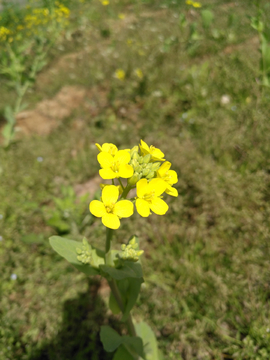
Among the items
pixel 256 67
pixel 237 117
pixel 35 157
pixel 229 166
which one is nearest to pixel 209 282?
pixel 229 166

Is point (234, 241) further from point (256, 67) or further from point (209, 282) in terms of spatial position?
point (256, 67)

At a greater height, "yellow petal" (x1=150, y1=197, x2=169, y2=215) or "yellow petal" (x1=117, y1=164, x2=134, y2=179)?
"yellow petal" (x1=117, y1=164, x2=134, y2=179)

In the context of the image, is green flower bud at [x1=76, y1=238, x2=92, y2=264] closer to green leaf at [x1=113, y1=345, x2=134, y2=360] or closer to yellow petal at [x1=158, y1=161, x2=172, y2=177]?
yellow petal at [x1=158, y1=161, x2=172, y2=177]

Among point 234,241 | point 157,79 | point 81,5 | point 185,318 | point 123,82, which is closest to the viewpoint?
point 185,318

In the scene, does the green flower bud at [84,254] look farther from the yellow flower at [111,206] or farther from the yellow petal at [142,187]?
the yellow petal at [142,187]

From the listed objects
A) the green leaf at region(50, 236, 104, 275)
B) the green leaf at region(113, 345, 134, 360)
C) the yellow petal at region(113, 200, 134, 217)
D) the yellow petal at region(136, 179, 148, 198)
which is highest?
the yellow petal at region(136, 179, 148, 198)

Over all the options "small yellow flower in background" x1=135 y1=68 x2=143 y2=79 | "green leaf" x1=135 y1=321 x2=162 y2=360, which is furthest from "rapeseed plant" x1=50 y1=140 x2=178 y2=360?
"small yellow flower in background" x1=135 y1=68 x2=143 y2=79

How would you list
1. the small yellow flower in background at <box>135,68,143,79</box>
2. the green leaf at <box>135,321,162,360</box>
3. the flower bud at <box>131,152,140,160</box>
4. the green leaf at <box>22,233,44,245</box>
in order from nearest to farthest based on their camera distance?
the flower bud at <box>131,152,140,160</box>, the green leaf at <box>135,321,162,360</box>, the green leaf at <box>22,233,44,245</box>, the small yellow flower in background at <box>135,68,143,79</box>

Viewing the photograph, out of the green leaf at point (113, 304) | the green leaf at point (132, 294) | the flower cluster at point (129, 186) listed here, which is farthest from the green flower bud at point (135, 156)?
the green leaf at point (113, 304)
